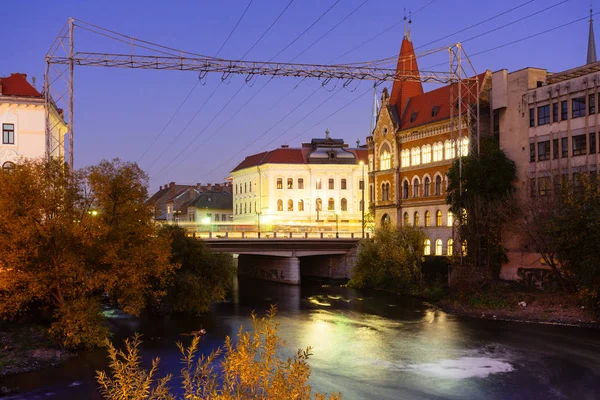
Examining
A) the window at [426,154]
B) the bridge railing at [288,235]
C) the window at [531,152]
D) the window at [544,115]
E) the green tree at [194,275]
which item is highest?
the window at [544,115]

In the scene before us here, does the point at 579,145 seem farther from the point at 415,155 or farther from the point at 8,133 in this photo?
the point at 8,133

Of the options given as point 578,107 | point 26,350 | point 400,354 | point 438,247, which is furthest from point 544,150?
point 26,350

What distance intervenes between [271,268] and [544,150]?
33974 mm

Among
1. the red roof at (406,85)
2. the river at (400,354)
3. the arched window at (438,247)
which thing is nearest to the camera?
the river at (400,354)

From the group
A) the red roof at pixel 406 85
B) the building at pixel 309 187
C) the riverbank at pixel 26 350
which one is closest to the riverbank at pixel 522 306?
the riverbank at pixel 26 350

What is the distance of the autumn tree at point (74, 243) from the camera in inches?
1220

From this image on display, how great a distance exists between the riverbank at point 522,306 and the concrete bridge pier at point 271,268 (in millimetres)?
21273

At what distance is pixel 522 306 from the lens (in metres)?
42.2

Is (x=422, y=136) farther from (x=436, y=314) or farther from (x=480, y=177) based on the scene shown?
(x=436, y=314)

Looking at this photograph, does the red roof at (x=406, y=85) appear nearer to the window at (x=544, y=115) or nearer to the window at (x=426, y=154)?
the window at (x=426, y=154)

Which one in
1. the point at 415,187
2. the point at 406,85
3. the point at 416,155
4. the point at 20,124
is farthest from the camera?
the point at 406,85

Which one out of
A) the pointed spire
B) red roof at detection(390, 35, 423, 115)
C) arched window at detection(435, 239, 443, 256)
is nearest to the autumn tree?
arched window at detection(435, 239, 443, 256)

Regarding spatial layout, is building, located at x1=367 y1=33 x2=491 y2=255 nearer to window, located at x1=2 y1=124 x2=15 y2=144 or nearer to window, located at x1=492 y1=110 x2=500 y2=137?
window, located at x1=492 y1=110 x2=500 y2=137

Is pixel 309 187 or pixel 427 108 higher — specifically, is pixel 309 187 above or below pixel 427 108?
below
